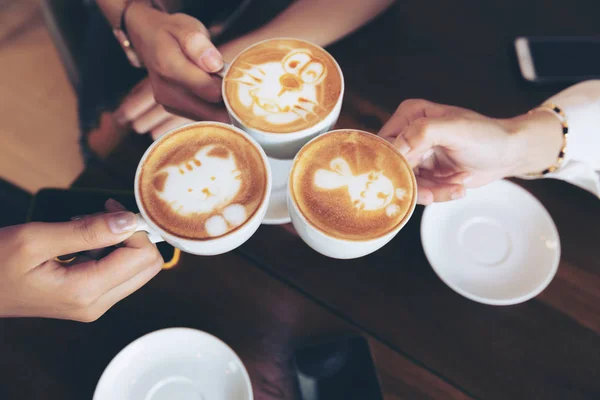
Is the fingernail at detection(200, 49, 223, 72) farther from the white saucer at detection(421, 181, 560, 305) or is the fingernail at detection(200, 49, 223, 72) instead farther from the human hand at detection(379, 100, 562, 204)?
the white saucer at detection(421, 181, 560, 305)

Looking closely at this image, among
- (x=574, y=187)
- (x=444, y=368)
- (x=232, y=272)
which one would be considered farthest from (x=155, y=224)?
(x=574, y=187)

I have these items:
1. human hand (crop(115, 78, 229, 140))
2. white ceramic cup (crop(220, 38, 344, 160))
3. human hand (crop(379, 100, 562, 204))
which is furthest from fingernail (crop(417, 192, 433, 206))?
human hand (crop(115, 78, 229, 140))

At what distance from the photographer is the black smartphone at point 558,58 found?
3.62 ft

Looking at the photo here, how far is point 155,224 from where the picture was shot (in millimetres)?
704

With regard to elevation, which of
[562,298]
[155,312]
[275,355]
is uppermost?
[155,312]

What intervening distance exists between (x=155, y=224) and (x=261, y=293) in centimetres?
28

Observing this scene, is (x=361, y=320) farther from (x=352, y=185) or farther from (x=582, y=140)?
(x=582, y=140)

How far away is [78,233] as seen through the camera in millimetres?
665

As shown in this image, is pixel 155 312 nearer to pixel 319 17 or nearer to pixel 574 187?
pixel 319 17

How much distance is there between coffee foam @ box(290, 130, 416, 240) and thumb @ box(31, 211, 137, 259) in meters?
0.30

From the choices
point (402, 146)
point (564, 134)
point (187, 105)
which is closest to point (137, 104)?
point (187, 105)

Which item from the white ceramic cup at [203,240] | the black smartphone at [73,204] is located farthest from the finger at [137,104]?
the white ceramic cup at [203,240]

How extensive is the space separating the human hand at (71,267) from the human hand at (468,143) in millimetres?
546

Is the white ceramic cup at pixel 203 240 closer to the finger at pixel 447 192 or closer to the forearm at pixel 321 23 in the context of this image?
the finger at pixel 447 192
